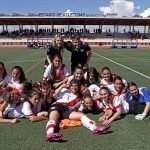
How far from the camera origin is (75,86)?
7.57m

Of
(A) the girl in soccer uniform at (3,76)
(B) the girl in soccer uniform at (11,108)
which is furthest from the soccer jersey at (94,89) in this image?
(A) the girl in soccer uniform at (3,76)

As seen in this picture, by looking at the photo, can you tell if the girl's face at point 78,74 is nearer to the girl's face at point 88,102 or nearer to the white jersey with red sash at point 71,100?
the white jersey with red sash at point 71,100

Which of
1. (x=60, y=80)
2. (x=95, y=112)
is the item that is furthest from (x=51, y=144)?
(x=60, y=80)

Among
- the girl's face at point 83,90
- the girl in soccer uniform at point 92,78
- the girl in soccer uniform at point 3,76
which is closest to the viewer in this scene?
the girl's face at point 83,90

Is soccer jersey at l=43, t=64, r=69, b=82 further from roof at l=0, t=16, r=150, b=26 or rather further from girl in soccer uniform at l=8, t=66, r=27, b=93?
roof at l=0, t=16, r=150, b=26

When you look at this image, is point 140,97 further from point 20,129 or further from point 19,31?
point 19,31

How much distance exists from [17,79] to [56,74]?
1.37 m

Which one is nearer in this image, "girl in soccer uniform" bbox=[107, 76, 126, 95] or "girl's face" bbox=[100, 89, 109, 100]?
"girl's face" bbox=[100, 89, 109, 100]

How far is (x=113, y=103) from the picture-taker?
751cm

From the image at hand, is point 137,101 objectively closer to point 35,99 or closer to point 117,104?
point 117,104

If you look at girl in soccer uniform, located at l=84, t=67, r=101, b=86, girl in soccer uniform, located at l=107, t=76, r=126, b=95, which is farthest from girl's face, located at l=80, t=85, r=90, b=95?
girl in soccer uniform, located at l=84, t=67, r=101, b=86

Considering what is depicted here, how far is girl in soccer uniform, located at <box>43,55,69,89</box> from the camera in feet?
29.7

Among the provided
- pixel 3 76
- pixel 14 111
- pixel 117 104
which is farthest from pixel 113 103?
pixel 3 76

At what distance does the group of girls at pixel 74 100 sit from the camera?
23.2ft
